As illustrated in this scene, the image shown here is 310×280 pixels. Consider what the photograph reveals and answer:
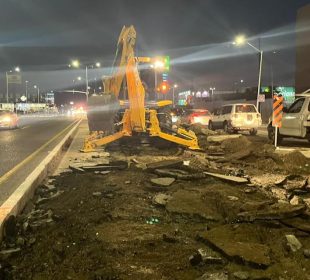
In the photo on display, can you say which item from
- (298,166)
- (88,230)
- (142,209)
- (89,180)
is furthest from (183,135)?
(88,230)

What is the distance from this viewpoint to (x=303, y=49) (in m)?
55.8

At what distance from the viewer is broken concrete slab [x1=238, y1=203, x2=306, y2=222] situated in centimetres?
621

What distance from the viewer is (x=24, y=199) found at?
24.7 ft

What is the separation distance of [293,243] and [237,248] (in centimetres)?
75

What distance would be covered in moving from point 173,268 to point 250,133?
21356 mm

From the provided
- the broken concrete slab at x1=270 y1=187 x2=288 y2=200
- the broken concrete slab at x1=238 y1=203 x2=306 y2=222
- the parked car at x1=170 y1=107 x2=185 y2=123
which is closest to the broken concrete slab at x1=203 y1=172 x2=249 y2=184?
the broken concrete slab at x1=270 y1=187 x2=288 y2=200

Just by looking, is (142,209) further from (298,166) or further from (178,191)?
(298,166)

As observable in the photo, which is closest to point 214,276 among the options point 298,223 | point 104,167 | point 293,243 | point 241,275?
point 241,275

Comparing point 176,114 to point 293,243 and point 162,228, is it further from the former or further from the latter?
point 293,243

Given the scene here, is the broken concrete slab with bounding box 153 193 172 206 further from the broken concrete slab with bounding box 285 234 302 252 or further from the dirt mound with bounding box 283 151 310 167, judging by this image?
the dirt mound with bounding box 283 151 310 167

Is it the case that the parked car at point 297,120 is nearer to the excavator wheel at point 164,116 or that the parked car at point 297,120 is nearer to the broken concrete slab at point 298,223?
the excavator wheel at point 164,116

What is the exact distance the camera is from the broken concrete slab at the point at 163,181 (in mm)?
8680

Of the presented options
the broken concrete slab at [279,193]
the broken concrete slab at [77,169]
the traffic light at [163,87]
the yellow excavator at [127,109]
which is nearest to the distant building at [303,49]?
the traffic light at [163,87]

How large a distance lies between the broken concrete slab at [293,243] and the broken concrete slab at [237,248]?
317 millimetres
